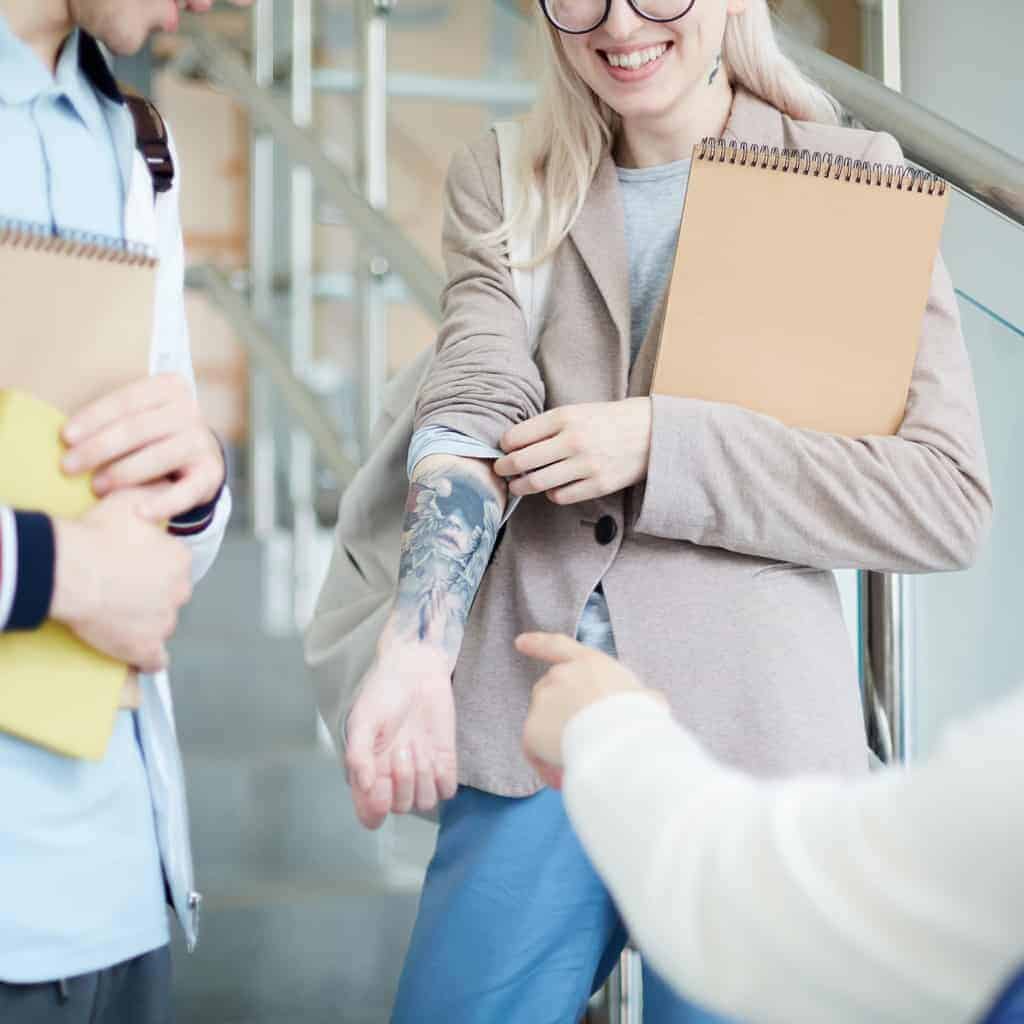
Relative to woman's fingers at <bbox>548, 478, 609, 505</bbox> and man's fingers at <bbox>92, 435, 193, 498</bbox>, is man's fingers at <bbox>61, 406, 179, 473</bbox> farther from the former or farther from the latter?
woman's fingers at <bbox>548, 478, 609, 505</bbox>

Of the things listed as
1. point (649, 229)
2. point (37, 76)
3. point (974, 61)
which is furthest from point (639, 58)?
point (974, 61)

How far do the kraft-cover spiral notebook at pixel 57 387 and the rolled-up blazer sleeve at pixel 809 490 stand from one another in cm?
40

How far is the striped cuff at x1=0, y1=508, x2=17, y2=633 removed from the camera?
72 centimetres

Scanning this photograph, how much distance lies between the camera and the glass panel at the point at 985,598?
1.35 m

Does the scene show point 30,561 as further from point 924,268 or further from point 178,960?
point 178,960

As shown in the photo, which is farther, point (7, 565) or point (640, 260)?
point (640, 260)

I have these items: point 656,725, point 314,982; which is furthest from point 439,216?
point 656,725

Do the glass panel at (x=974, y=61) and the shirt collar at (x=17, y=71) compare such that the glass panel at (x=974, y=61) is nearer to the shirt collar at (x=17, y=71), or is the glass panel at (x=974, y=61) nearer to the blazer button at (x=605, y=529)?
the blazer button at (x=605, y=529)

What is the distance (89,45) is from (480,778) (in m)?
0.60

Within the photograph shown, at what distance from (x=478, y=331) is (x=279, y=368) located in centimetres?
141

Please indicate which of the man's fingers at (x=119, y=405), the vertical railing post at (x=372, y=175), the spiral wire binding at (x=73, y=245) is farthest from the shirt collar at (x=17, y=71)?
the vertical railing post at (x=372, y=175)

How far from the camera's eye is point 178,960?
175 cm

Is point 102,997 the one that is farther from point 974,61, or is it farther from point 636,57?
point 974,61

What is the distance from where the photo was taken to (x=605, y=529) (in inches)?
41.7
